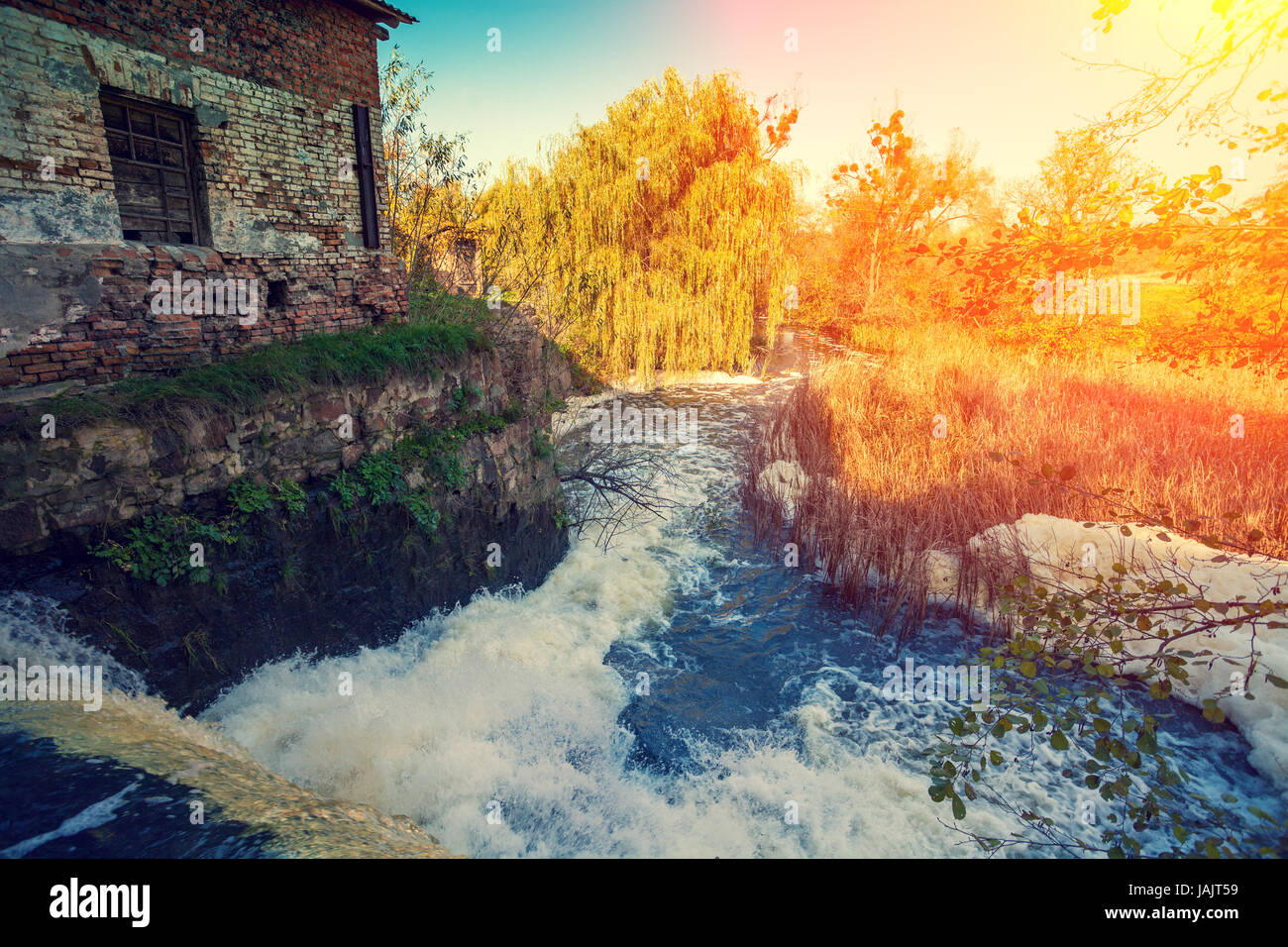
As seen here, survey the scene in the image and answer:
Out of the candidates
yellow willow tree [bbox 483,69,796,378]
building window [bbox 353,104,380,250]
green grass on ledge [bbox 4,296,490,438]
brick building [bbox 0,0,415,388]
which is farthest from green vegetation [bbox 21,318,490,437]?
yellow willow tree [bbox 483,69,796,378]

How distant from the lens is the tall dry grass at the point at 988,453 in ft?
23.7

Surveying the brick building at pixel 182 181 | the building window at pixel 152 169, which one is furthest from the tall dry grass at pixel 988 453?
the building window at pixel 152 169

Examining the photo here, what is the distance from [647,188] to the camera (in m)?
16.3

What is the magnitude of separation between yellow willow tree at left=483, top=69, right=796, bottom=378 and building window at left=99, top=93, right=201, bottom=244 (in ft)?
31.0

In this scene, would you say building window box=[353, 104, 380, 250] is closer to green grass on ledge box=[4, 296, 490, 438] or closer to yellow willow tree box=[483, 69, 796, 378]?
green grass on ledge box=[4, 296, 490, 438]

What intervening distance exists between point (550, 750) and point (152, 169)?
23.1ft

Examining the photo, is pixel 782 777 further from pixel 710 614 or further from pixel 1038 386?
pixel 1038 386

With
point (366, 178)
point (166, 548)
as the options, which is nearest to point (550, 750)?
point (166, 548)

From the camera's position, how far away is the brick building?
5.08 meters

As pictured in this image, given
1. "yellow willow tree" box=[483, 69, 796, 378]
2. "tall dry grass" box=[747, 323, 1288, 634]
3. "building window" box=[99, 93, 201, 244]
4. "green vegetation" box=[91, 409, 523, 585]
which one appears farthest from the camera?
"yellow willow tree" box=[483, 69, 796, 378]

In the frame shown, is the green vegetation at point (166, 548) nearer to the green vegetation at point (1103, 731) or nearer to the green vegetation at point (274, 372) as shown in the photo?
the green vegetation at point (274, 372)

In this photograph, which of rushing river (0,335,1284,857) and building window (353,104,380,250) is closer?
rushing river (0,335,1284,857)

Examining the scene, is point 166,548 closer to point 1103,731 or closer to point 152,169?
point 152,169

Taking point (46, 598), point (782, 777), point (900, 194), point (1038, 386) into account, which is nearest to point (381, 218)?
point (46, 598)
